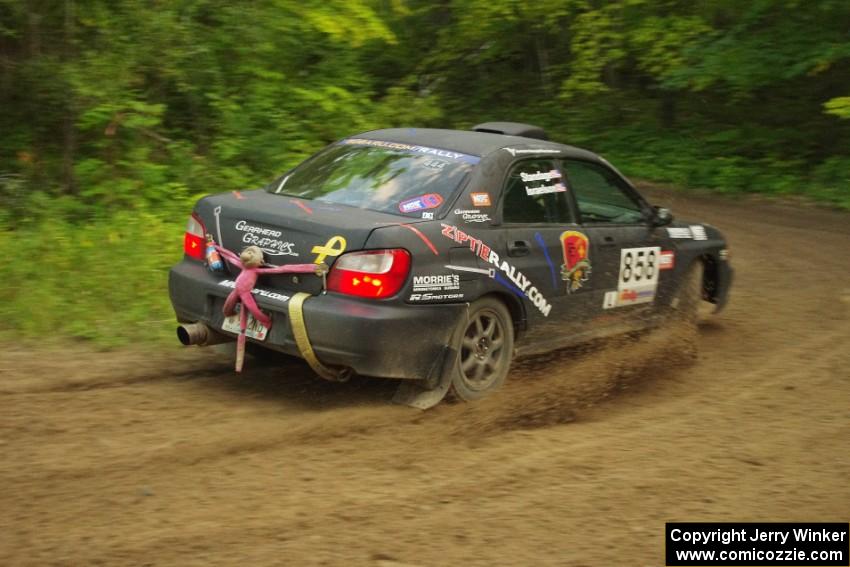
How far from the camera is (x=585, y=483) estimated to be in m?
5.21

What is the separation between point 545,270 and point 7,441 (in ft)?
11.0

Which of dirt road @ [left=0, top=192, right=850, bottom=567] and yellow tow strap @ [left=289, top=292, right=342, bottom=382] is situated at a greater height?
yellow tow strap @ [left=289, top=292, right=342, bottom=382]

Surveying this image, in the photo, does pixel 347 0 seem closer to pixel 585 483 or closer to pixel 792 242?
A: pixel 792 242

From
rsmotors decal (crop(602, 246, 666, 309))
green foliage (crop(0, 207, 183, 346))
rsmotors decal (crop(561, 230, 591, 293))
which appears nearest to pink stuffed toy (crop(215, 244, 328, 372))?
green foliage (crop(0, 207, 183, 346))

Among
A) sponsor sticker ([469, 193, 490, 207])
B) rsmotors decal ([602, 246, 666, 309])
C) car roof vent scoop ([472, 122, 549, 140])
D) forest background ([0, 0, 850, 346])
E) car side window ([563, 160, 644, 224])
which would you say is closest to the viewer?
sponsor sticker ([469, 193, 490, 207])

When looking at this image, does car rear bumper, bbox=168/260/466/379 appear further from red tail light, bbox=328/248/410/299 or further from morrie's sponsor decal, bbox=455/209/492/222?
morrie's sponsor decal, bbox=455/209/492/222

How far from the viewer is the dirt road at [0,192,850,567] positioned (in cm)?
436

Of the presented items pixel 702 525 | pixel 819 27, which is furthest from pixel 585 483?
pixel 819 27

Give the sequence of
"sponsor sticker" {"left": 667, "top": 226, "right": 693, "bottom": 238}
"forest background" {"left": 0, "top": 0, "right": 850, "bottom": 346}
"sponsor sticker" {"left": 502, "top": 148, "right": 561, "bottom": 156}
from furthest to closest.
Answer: "forest background" {"left": 0, "top": 0, "right": 850, "bottom": 346}
"sponsor sticker" {"left": 667, "top": 226, "right": 693, "bottom": 238}
"sponsor sticker" {"left": 502, "top": 148, "right": 561, "bottom": 156}

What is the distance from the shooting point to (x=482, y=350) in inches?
262

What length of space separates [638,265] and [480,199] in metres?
1.76

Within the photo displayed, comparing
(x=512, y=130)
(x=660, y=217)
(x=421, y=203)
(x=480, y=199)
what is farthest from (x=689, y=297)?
(x=421, y=203)

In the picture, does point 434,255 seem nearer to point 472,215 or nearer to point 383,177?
point 472,215

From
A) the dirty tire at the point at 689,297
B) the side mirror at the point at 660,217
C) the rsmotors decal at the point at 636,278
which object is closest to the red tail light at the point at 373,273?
the rsmotors decal at the point at 636,278
